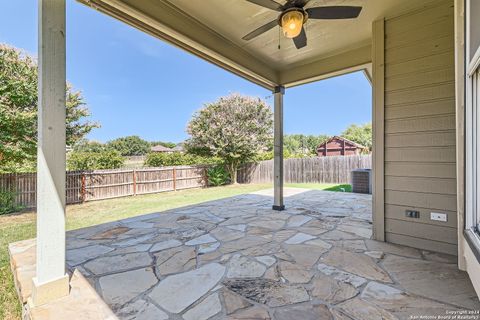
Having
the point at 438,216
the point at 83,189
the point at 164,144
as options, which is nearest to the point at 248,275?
the point at 438,216

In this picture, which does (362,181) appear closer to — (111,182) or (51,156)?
(51,156)

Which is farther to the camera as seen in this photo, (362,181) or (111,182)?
(111,182)

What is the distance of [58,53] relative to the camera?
5.50 feet

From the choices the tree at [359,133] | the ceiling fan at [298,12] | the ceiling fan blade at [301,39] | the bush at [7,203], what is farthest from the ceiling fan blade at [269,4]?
the tree at [359,133]

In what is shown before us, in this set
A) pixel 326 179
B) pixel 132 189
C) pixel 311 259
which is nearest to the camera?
pixel 311 259

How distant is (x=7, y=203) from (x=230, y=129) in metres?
7.75

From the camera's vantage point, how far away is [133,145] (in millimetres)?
25547

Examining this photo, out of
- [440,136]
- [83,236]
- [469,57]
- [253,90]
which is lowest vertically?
[83,236]

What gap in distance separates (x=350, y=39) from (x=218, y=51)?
201 cm

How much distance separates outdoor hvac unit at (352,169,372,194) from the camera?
6.79 metres

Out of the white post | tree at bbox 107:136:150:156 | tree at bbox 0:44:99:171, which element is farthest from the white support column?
tree at bbox 107:136:150:156

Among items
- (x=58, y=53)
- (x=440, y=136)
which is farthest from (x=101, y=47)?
(x=440, y=136)

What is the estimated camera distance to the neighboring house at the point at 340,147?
947 inches

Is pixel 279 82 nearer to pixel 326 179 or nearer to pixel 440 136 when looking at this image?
pixel 440 136
